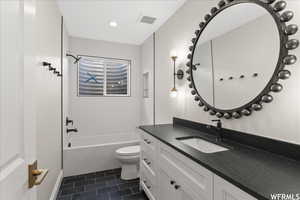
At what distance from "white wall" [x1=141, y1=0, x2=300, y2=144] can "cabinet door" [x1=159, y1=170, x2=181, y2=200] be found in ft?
2.39

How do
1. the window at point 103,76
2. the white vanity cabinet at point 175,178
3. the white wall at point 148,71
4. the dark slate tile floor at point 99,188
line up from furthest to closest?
the window at point 103,76 < the white wall at point 148,71 < the dark slate tile floor at point 99,188 < the white vanity cabinet at point 175,178

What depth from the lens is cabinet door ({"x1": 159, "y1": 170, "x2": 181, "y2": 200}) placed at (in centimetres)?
129

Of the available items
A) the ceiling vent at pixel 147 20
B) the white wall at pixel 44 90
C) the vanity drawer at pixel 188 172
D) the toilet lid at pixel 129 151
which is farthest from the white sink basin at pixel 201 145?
the ceiling vent at pixel 147 20

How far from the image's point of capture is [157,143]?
5.22 ft

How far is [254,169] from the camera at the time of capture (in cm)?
86

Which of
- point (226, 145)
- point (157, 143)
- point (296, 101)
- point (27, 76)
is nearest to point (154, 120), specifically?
point (157, 143)

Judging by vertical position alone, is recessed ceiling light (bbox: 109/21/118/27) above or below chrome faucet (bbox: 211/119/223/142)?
above

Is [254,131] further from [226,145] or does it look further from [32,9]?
[32,9]

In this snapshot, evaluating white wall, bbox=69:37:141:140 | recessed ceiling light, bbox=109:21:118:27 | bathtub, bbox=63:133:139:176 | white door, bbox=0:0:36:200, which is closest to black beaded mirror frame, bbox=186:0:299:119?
white door, bbox=0:0:36:200

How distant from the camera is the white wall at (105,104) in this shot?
320 cm

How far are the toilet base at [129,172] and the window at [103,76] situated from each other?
5.67 feet

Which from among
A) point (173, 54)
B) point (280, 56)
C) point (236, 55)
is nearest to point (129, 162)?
point (173, 54)

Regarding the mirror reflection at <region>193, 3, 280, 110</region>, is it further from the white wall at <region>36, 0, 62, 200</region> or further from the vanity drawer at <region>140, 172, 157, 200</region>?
the white wall at <region>36, 0, 62, 200</region>

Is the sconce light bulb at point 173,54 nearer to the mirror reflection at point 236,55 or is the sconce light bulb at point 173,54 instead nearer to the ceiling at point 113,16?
the mirror reflection at point 236,55
